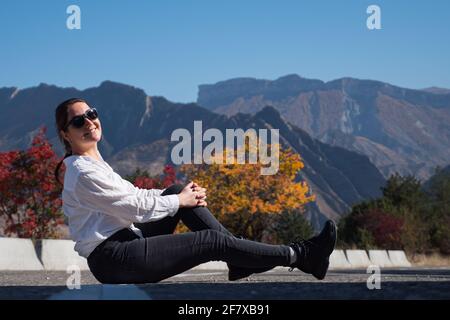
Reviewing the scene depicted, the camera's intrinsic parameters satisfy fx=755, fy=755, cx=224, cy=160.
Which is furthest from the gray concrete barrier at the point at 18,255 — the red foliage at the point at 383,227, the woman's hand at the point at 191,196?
the red foliage at the point at 383,227

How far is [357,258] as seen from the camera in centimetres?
2742

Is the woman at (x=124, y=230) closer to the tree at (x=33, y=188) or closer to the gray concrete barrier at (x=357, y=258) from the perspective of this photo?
the tree at (x=33, y=188)

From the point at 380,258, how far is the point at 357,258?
3466 millimetres

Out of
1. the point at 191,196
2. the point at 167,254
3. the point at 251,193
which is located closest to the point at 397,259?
the point at 251,193

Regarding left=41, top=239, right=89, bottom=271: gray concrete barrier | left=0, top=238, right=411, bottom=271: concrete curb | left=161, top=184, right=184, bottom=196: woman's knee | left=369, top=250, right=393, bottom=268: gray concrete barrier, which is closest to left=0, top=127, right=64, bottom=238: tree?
left=0, top=238, right=411, bottom=271: concrete curb

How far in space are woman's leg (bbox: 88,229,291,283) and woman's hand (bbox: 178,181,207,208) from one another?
0.37 m

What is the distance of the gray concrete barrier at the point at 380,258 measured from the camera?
29.5 metres

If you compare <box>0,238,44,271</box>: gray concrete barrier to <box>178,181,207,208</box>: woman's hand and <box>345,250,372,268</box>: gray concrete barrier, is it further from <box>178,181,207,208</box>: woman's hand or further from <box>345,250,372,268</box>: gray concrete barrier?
<box>345,250,372,268</box>: gray concrete barrier

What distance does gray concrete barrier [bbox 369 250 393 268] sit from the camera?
29.5 metres

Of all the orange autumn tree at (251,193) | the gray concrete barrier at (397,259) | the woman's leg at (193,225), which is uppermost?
the woman's leg at (193,225)

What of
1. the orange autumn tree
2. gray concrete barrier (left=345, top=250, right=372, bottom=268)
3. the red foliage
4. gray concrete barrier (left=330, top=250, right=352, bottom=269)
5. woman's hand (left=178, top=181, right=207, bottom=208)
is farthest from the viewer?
the red foliage
